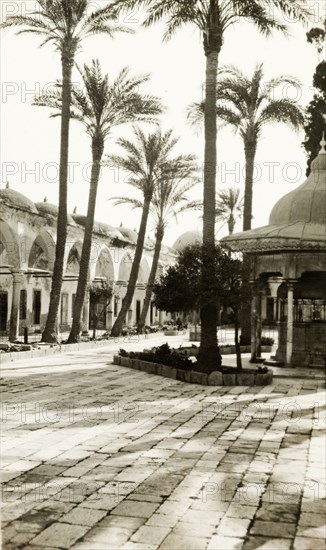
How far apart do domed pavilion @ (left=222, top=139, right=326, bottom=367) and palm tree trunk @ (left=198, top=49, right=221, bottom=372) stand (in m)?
1.69

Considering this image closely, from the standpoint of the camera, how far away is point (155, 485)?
5.87 m

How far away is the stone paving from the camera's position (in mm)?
4668

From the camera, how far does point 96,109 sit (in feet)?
73.2

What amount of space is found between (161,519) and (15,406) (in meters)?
5.44

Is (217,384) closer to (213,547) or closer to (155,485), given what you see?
(155,485)

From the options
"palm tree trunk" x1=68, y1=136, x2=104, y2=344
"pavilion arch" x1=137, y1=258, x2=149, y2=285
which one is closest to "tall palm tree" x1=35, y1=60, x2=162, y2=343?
"palm tree trunk" x1=68, y1=136, x2=104, y2=344

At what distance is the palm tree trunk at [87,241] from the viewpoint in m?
22.2

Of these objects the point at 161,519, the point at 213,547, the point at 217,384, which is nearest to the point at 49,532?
the point at 161,519

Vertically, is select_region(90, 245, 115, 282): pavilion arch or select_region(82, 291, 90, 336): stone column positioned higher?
select_region(90, 245, 115, 282): pavilion arch

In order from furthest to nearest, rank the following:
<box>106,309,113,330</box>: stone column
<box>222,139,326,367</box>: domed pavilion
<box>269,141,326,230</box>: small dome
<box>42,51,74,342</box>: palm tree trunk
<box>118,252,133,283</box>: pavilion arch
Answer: <box>118,252,133,283</box>: pavilion arch
<box>106,309,113,330</box>: stone column
<box>42,51,74,342</box>: palm tree trunk
<box>269,141,326,230</box>: small dome
<box>222,139,326,367</box>: domed pavilion

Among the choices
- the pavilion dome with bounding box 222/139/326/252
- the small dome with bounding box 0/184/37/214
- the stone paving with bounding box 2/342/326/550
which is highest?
the small dome with bounding box 0/184/37/214

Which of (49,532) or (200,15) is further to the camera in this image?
(200,15)

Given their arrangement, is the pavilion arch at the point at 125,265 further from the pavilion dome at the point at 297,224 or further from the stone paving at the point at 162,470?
the stone paving at the point at 162,470

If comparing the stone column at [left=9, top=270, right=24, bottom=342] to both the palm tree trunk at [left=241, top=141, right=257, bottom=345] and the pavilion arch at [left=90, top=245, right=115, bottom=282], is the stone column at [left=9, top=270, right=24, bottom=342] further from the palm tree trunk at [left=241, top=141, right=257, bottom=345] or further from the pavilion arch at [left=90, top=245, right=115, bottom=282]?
the pavilion arch at [left=90, top=245, right=115, bottom=282]
